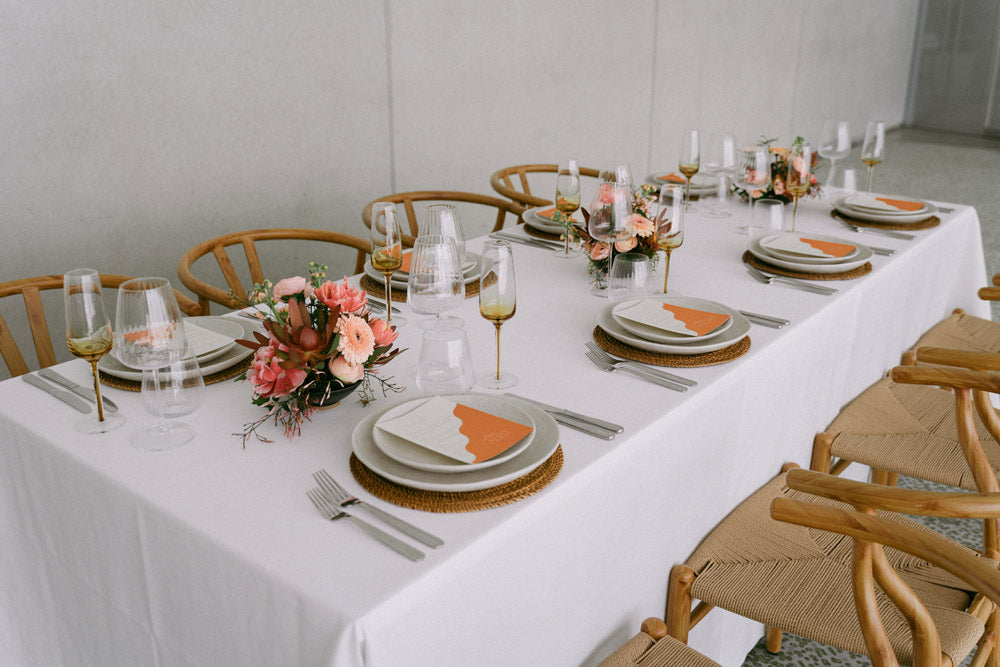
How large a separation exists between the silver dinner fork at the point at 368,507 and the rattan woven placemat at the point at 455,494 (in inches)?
1.2

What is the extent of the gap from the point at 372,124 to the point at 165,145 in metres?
1.06

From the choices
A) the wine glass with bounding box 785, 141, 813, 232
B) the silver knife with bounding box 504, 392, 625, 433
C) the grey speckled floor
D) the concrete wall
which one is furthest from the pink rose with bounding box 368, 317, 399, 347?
the grey speckled floor

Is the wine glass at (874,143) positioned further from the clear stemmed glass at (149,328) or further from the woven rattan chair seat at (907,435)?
the clear stemmed glass at (149,328)

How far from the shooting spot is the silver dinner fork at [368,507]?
1.09 meters

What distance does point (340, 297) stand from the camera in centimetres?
138

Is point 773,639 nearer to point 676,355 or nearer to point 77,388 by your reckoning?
point 676,355

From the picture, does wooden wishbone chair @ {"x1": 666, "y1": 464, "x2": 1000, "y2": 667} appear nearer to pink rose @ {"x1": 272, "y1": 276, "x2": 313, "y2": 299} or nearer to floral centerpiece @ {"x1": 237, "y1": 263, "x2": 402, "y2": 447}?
floral centerpiece @ {"x1": 237, "y1": 263, "x2": 402, "y2": 447}

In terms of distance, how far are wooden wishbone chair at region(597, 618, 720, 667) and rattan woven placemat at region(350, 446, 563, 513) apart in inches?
14.2

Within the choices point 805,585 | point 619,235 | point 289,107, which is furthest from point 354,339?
point 289,107

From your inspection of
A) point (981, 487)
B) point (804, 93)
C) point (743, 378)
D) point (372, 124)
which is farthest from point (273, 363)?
point (804, 93)

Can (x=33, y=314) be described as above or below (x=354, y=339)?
below

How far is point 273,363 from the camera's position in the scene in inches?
52.9

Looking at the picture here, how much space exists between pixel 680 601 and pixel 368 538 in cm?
73

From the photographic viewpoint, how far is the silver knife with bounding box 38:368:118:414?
147 centimetres
